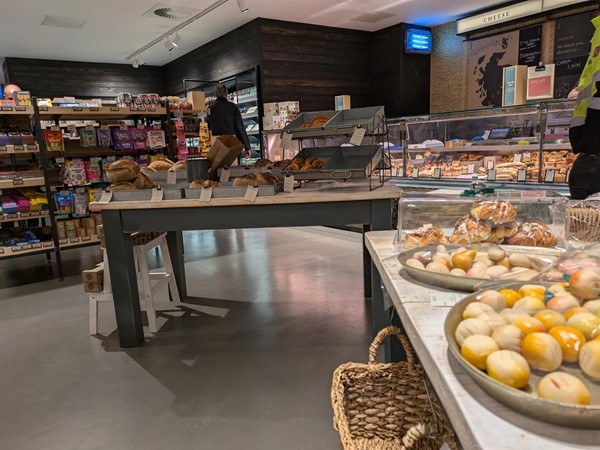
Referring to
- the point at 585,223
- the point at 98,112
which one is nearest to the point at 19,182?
the point at 98,112

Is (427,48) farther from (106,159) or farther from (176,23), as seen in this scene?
(106,159)

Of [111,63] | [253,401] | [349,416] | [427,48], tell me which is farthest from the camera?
[111,63]

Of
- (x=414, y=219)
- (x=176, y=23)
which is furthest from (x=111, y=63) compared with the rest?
(x=414, y=219)

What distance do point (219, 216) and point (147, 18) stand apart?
5554 millimetres

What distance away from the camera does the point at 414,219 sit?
1710 millimetres

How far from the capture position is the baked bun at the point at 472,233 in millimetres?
1423

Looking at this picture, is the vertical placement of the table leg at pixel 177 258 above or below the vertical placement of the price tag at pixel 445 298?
below

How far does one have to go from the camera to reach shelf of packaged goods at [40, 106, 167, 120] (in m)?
4.38

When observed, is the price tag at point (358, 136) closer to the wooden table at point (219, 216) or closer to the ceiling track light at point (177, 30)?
the wooden table at point (219, 216)

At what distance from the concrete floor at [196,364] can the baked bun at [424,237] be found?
941 mm

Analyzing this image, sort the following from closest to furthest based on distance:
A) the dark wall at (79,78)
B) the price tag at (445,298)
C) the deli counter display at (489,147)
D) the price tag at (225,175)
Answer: the price tag at (445,298) → the price tag at (225,175) → the deli counter display at (489,147) → the dark wall at (79,78)

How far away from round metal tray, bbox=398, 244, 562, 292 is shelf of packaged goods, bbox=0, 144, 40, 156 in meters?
4.44

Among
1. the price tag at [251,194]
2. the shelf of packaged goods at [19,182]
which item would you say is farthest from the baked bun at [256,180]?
the shelf of packaged goods at [19,182]

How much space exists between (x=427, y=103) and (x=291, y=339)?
6.40m
